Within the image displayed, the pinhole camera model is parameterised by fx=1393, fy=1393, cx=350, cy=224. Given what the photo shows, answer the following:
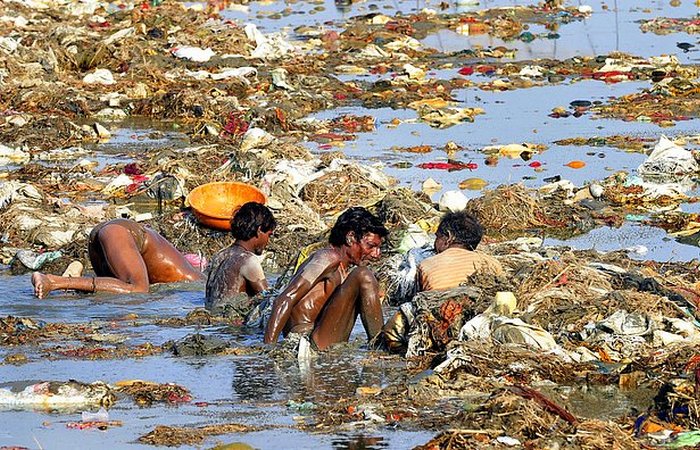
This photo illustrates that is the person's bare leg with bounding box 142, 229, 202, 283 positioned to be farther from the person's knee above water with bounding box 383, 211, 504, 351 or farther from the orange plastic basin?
the person's knee above water with bounding box 383, 211, 504, 351

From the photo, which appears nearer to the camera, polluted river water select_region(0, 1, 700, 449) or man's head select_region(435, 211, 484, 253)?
polluted river water select_region(0, 1, 700, 449)

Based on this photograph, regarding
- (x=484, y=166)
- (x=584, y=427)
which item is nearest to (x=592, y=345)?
(x=584, y=427)

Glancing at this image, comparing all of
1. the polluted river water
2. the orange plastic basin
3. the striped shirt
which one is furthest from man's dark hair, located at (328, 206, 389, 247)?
the orange plastic basin

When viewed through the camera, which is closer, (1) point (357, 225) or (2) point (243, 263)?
(1) point (357, 225)

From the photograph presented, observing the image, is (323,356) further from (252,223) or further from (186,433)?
(186,433)

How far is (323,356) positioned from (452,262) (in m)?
1.27

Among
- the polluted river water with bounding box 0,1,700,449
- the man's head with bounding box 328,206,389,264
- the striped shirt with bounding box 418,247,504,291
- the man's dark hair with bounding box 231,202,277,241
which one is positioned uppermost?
the man's head with bounding box 328,206,389,264

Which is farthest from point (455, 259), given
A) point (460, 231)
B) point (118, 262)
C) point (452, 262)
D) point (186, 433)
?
point (186, 433)

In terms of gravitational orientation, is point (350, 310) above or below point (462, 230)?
below

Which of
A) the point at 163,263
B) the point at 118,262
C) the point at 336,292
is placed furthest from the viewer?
the point at 163,263

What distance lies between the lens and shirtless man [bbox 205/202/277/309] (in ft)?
29.7

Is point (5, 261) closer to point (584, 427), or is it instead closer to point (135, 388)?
point (135, 388)

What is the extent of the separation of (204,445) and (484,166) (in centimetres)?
820

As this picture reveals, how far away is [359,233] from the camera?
7.89m
